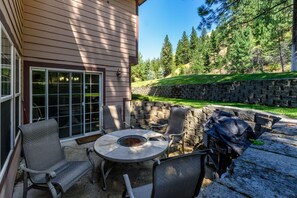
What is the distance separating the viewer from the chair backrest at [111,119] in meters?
4.58

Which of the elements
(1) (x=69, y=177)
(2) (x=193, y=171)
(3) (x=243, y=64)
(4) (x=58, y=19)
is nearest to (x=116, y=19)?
(4) (x=58, y=19)

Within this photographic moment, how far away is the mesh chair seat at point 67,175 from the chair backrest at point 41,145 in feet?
0.63

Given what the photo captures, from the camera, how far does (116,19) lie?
18.9ft

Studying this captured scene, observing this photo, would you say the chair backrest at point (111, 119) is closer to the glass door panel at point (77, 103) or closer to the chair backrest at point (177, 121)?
the glass door panel at point (77, 103)

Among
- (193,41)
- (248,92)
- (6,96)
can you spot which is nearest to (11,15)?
(6,96)

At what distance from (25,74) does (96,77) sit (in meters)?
1.94

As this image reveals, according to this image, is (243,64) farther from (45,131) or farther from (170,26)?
(45,131)

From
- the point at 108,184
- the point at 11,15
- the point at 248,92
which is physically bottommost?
the point at 108,184

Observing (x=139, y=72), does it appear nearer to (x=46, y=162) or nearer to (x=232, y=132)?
(x=46, y=162)

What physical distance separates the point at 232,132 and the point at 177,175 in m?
1.57

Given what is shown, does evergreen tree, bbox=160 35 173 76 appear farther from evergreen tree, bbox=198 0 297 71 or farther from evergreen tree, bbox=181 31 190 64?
evergreen tree, bbox=198 0 297 71

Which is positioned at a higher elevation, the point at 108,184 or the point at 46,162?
the point at 46,162

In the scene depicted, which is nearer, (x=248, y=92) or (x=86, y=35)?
(x=86, y=35)

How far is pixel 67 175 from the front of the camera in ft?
7.68
